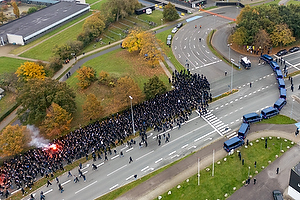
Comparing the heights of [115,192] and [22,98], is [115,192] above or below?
below

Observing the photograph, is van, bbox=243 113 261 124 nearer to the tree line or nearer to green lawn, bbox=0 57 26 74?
the tree line

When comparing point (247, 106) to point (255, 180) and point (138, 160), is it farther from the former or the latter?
point (138, 160)

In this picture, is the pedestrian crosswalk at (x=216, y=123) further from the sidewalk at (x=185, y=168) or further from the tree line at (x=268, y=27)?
the tree line at (x=268, y=27)

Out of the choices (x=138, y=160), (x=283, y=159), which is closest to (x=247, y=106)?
(x=283, y=159)

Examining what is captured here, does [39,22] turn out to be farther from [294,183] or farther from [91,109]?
[294,183]

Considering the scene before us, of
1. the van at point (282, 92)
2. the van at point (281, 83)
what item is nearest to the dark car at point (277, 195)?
the van at point (282, 92)

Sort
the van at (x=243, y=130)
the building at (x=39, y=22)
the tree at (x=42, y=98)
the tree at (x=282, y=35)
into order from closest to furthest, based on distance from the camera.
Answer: the van at (x=243, y=130), the tree at (x=42, y=98), the tree at (x=282, y=35), the building at (x=39, y=22)

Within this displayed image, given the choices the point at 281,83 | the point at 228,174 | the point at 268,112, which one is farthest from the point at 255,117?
the point at 228,174
